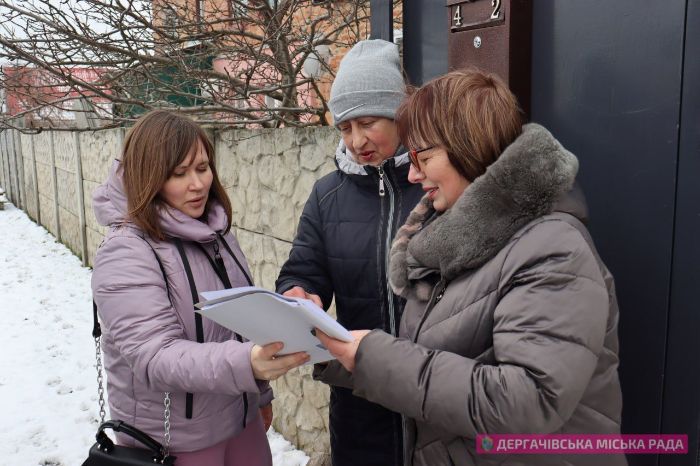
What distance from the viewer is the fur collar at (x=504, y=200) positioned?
127 cm

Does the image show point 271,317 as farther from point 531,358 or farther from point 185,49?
point 185,49

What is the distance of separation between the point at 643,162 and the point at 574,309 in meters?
0.75

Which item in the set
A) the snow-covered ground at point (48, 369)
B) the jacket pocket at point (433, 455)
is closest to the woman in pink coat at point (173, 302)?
the jacket pocket at point (433, 455)

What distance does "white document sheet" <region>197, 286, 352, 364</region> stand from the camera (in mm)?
1278

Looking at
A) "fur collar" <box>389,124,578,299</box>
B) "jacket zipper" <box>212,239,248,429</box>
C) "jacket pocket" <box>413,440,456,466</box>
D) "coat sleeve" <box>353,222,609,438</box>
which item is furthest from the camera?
"jacket zipper" <box>212,239,248,429</box>

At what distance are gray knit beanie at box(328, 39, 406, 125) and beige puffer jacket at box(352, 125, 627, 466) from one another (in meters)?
0.70

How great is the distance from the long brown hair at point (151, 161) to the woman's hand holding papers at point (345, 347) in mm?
683

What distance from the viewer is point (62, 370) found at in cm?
506

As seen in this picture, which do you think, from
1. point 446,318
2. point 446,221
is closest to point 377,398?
point 446,318

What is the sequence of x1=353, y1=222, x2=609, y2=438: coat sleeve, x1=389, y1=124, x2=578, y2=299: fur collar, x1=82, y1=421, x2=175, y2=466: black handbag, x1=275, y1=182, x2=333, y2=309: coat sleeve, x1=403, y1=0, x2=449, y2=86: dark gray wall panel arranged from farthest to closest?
x1=403, y1=0, x2=449, y2=86: dark gray wall panel → x1=275, y1=182, x2=333, y2=309: coat sleeve → x1=82, y1=421, x2=175, y2=466: black handbag → x1=389, y1=124, x2=578, y2=299: fur collar → x1=353, y1=222, x2=609, y2=438: coat sleeve

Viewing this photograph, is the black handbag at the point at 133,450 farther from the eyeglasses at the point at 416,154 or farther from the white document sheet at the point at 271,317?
the eyeglasses at the point at 416,154

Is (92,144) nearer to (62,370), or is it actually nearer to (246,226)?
(62,370)

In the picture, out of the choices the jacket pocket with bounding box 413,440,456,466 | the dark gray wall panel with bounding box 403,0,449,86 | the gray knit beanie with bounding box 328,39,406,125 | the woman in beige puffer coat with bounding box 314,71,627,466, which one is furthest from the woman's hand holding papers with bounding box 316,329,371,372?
the dark gray wall panel with bounding box 403,0,449,86

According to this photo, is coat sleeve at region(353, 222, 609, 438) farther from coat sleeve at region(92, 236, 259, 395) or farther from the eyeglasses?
coat sleeve at region(92, 236, 259, 395)
